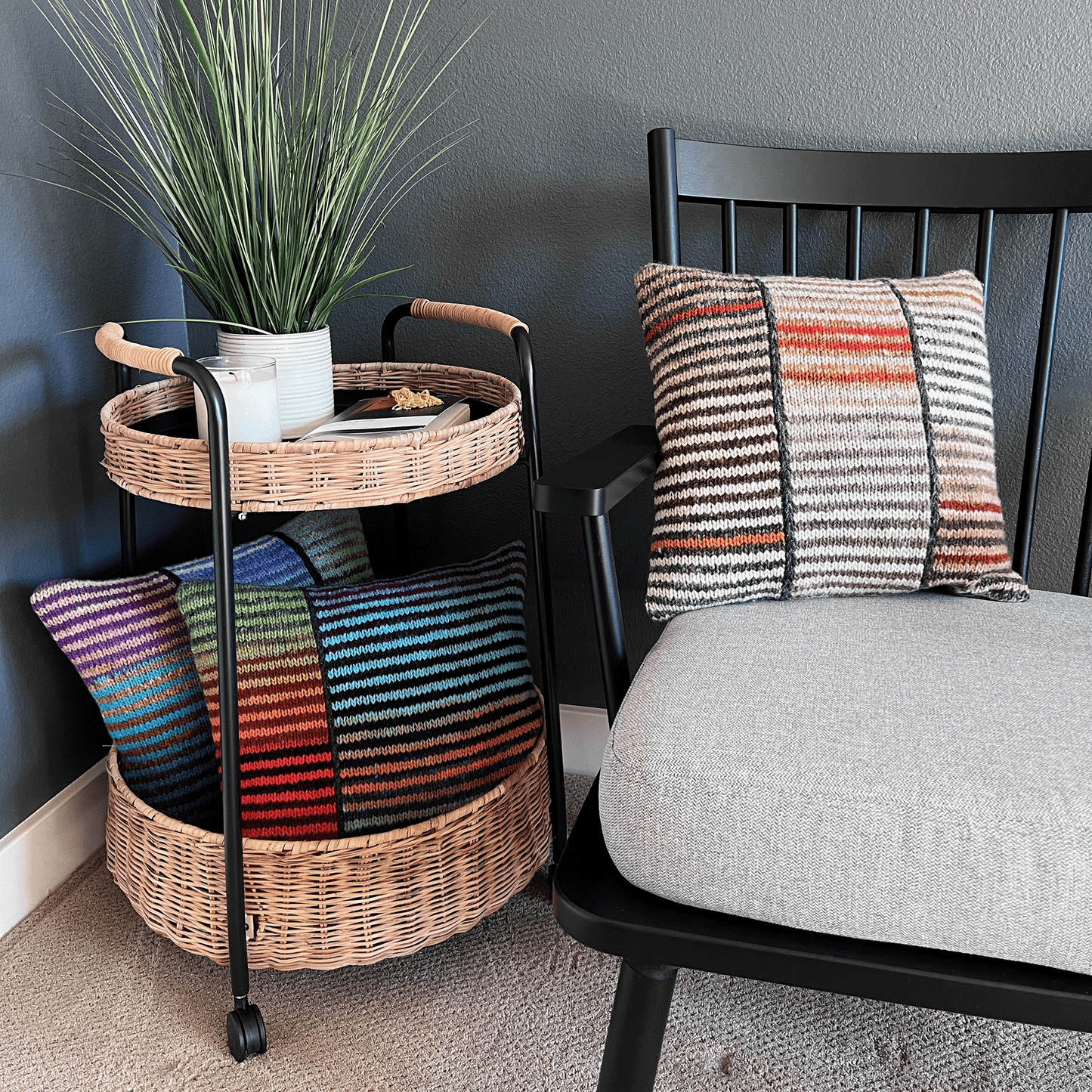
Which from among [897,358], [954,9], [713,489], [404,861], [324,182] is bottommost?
[404,861]

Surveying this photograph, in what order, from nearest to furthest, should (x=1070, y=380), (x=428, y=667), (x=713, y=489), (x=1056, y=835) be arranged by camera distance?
1. (x=1056, y=835)
2. (x=713, y=489)
3. (x=428, y=667)
4. (x=1070, y=380)

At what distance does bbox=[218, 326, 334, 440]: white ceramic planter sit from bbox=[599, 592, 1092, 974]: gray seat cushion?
503 mm

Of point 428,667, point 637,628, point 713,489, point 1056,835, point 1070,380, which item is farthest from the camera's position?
Result: point 637,628

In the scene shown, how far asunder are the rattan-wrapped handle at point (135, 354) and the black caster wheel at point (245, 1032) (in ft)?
2.07

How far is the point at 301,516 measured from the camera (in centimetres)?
125

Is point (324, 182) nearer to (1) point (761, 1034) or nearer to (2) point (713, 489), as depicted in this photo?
(2) point (713, 489)

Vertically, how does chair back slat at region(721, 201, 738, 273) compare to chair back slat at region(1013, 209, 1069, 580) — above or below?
above

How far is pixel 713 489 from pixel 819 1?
64 cm

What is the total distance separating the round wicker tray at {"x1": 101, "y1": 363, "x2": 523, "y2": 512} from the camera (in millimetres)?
904

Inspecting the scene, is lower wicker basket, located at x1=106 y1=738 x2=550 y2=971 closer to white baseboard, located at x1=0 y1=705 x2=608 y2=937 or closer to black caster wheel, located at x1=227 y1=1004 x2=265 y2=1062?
black caster wheel, located at x1=227 y1=1004 x2=265 y2=1062

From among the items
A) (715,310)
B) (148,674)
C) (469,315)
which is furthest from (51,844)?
(715,310)

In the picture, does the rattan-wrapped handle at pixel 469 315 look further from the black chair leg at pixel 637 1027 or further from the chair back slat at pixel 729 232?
the black chair leg at pixel 637 1027

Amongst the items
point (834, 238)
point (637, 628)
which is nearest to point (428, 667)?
point (637, 628)

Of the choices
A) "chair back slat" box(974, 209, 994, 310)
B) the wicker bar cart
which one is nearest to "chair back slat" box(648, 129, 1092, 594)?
"chair back slat" box(974, 209, 994, 310)
